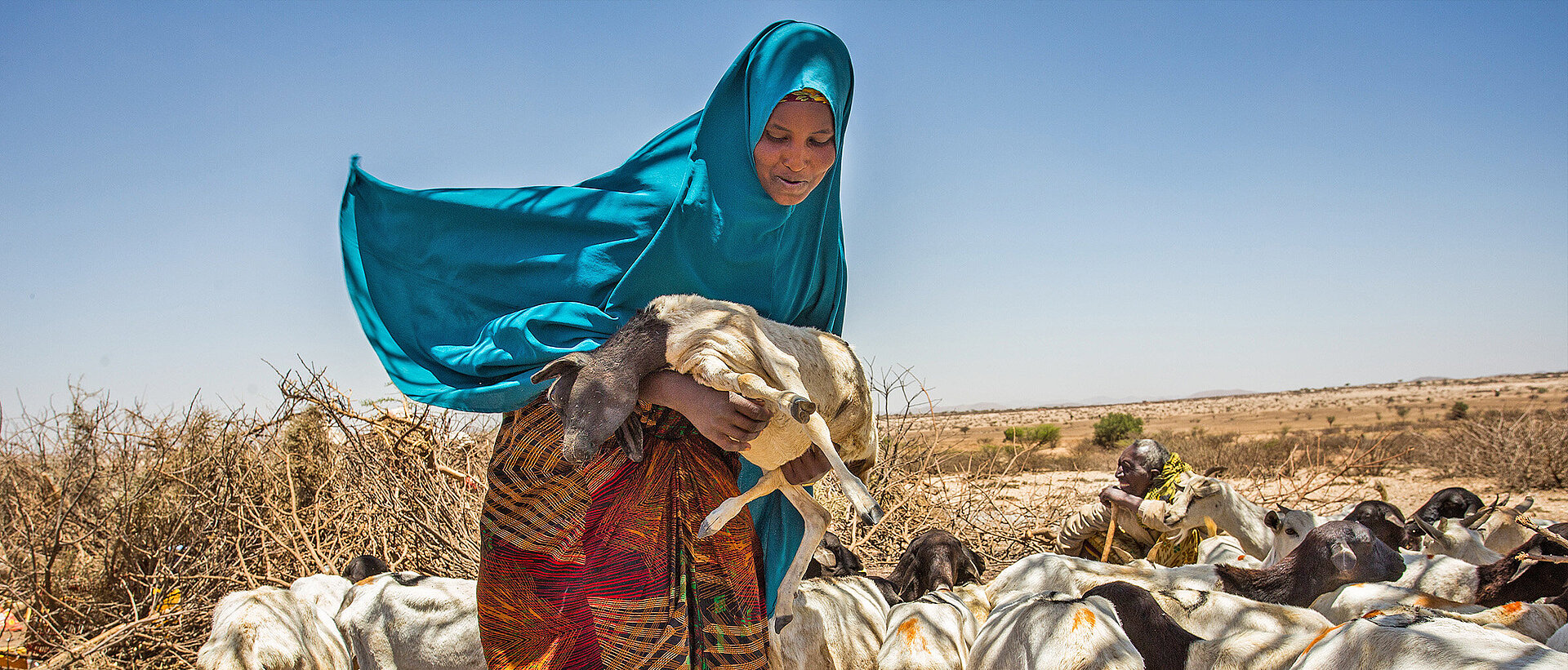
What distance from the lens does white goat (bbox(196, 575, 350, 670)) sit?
10.2 feet

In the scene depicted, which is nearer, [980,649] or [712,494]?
[712,494]

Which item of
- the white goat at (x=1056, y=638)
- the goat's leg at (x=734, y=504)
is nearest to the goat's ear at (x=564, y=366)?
the goat's leg at (x=734, y=504)

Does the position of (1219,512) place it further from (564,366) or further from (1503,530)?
(564,366)

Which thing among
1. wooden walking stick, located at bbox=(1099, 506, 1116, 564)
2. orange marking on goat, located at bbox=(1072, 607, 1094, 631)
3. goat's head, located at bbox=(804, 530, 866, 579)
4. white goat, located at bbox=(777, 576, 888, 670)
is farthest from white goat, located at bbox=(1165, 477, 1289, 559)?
orange marking on goat, located at bbox=(1072, 607, 1094, 631)

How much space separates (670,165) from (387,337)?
81 cm

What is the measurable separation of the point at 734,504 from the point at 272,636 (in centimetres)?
225

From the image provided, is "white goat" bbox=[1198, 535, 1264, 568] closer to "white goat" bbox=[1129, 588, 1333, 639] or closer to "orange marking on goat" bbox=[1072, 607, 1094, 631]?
"white goat" bbox=[1129, 588, 1333, 639]

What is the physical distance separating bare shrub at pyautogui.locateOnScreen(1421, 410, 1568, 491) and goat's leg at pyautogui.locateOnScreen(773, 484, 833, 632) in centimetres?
1242

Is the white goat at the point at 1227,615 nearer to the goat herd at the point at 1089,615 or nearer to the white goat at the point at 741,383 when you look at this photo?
the goat herd at the point at 1089,615

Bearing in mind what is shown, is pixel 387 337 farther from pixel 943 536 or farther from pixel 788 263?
pixel 943 536

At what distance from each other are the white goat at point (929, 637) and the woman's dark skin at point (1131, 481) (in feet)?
7.01

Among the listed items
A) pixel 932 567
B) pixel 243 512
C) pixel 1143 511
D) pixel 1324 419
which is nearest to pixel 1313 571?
pixel 932 567

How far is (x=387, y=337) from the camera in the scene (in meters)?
2.34

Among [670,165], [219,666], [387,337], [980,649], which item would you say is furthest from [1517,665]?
[219,666]
